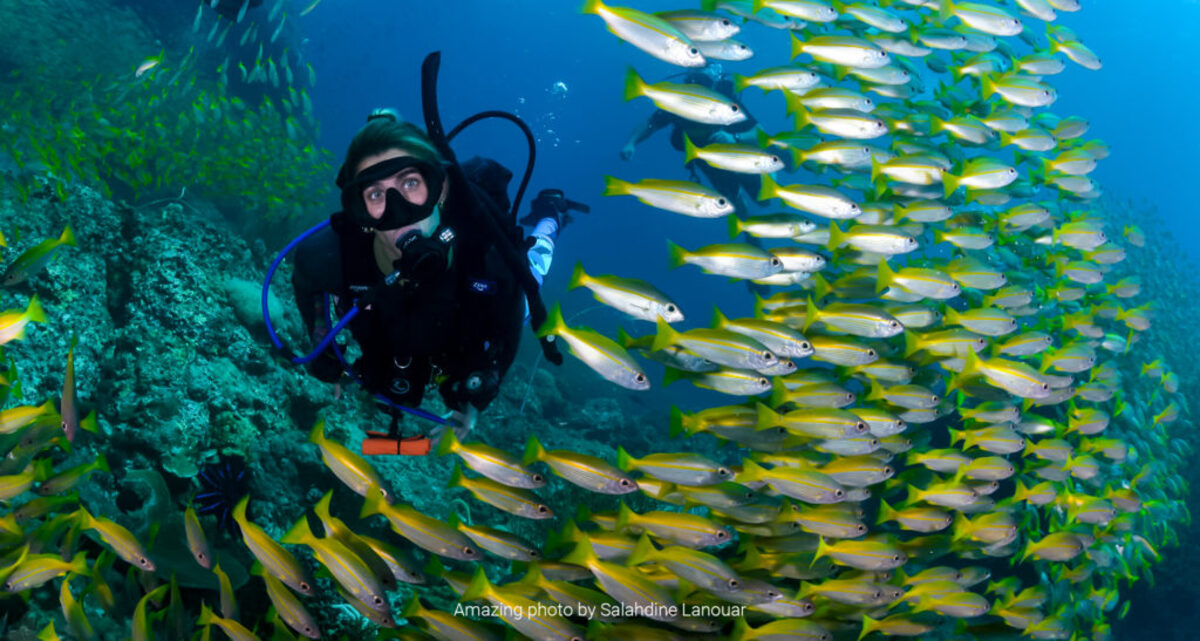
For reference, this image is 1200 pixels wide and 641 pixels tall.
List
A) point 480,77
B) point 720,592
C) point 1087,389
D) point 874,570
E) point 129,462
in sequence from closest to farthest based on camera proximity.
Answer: point 720,592
point 874,570
point 129,462
point 1087,389
point 480,77

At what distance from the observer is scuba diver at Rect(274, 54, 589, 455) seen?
123 inches

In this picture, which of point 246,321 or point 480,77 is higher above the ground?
point 480,77

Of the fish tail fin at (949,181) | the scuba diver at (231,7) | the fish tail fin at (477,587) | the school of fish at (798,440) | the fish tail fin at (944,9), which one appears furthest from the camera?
the scuba diver at (231,7)

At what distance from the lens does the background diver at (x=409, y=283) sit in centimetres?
309

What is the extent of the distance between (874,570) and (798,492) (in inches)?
34.4

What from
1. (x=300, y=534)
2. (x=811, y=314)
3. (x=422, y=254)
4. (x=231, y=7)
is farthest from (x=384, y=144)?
(x=231, y=7)

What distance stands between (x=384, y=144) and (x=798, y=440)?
3.20m

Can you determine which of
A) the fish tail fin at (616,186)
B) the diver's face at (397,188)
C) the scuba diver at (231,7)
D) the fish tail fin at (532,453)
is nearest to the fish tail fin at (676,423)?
the fish tail fin at (532,453)

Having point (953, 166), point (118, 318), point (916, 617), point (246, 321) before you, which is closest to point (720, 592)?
point (916, 617)

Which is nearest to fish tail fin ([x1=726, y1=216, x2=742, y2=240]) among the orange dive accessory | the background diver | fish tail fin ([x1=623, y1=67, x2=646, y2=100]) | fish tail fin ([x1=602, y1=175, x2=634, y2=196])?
fish tail fin ([x1=602, y1=175, x2=634, y2=196])

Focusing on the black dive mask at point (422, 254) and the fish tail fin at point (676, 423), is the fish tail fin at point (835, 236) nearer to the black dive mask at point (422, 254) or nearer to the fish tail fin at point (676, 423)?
the fish tail fin at point (676, 423)

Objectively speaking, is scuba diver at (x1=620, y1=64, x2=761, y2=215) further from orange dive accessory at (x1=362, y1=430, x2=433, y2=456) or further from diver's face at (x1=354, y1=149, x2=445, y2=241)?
orange dive accessory at (x1=362, y1=430, x2=433, y2=456)

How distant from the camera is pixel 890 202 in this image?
5078mm

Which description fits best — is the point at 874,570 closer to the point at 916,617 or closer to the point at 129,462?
the point at 916,617
